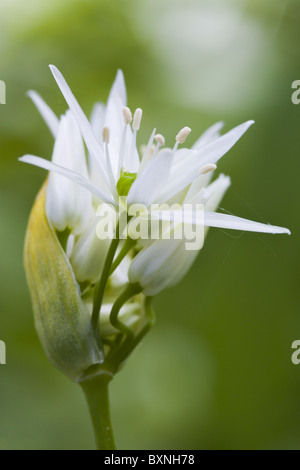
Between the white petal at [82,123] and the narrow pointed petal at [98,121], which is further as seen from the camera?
the narrow pointed petal at [98,121]

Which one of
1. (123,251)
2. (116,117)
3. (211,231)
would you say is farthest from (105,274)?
(211,231)

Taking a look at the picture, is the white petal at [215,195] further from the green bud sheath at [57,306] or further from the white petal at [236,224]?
the green bud sheath at [57,306]

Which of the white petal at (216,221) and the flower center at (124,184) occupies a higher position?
the flower center at (124,184)

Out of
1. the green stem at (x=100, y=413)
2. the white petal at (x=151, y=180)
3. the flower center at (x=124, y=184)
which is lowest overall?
the green stem at (x=100, y=413)

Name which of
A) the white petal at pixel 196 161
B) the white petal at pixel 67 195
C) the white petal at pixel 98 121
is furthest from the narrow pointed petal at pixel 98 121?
the white petal at pixel 196 161

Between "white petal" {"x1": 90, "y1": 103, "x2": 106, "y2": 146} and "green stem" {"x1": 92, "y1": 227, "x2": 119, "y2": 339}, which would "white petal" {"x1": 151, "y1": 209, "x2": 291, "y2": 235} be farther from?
"white petal" {"x1": 90, "y1": 103, "x2": 106, "y2": 146}

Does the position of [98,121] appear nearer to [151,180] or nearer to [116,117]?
[116,117]

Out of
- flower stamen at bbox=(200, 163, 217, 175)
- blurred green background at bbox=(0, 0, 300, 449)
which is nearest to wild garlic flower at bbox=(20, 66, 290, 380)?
flower stamen at bbox=(200, 163, 217, 175)

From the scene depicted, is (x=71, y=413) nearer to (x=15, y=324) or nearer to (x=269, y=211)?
(x=15, y=324)

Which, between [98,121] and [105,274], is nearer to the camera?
[105,274]
